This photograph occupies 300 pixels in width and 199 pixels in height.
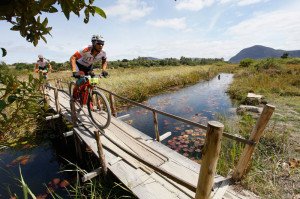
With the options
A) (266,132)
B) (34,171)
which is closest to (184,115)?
(266,132)

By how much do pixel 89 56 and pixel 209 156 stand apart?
485 cm

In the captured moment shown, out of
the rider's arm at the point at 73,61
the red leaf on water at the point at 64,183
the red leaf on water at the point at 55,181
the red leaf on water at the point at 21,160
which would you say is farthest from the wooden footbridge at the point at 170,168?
the red leaf on water at the point at 21,160

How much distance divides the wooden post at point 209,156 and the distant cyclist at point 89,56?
412 cm

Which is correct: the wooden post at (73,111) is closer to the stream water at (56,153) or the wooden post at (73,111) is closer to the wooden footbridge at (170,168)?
the wooden footbridge at (170,168)

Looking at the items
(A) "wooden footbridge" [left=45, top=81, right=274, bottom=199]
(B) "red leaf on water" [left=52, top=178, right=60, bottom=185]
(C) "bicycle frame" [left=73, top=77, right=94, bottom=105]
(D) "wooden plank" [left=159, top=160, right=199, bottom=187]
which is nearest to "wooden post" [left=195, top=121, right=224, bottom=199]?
(A) "wooden footbridge" [left=45, top=81, right=274, bottom=199]

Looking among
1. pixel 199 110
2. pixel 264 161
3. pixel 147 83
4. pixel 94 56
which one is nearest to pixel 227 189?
pixel 264 161

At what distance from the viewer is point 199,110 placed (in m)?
12.1

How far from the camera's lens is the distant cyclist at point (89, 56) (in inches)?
214

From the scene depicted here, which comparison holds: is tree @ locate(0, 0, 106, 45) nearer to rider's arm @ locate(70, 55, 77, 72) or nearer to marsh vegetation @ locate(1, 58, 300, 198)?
marsh vegetation @ locate(1, 58, 300, 198)

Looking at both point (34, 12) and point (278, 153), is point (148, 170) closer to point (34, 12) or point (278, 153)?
point (278, 153)

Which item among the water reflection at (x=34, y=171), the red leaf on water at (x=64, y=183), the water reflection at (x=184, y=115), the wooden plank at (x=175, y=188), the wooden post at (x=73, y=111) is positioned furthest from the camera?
the water reflection at (x=184, y=115)

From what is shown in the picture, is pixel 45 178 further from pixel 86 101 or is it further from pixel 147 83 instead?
pixel 147 83

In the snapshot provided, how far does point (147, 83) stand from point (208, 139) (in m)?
15.2

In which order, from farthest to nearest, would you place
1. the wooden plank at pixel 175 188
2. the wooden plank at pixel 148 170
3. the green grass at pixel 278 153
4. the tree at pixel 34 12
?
the green grass at pixel 278 153, the wooden plank at pixel 148 170, the wooden plank at pixel 175 188, the tree at pixel 34 12
